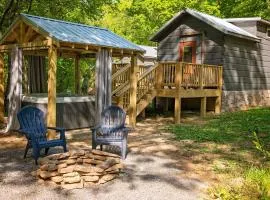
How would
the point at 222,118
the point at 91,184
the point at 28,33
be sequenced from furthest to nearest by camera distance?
1. the point at 222,118
2. the point at 28,33
3. the point at 91,184

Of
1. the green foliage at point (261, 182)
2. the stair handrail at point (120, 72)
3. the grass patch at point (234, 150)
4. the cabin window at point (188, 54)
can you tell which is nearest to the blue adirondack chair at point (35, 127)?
the grass patch at point (234, 150)

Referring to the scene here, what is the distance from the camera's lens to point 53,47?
9711 millimetres

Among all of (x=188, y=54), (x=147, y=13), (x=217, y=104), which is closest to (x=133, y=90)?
(x=217, y=104)

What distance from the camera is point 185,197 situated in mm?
5609

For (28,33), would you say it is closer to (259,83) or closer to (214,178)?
(214,178)

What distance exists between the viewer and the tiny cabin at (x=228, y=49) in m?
16.9

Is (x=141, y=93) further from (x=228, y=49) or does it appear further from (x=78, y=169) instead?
(x=78, y=169)

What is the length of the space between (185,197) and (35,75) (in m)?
8.08

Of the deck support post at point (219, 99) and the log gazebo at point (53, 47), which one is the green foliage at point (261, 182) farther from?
the deck support post at point (219, 99)

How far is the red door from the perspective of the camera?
17.8 metres

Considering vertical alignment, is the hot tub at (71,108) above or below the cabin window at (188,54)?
below

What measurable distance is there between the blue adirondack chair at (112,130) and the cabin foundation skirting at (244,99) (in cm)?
922

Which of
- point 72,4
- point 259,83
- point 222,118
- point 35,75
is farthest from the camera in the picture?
point 259,83

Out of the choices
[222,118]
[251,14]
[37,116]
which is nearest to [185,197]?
[37,116]
